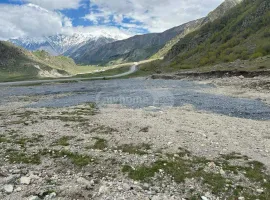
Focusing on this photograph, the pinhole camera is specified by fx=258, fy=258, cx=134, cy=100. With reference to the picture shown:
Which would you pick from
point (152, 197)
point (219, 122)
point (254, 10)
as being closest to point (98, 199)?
point (152, 197)

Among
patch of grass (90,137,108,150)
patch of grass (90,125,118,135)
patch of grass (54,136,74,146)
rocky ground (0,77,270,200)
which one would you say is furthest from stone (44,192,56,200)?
patch of grass (90,125,118,135)

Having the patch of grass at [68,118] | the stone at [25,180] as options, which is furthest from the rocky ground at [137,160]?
the patch of grass at [68,118]

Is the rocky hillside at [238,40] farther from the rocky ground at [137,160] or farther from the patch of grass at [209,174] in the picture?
the patch of grass at [209,174]

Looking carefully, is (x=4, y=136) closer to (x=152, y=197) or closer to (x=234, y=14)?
(x=152, y=197)

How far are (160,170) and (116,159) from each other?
3.03 metres

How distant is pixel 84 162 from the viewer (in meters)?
15.1

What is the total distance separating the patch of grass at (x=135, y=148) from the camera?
16500 millimetres

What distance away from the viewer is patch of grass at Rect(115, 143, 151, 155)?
16.5 metres

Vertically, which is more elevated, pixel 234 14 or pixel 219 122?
pixel 234 14

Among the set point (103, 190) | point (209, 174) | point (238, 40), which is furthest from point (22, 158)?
point (238, 40)

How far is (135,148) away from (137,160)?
2008mm

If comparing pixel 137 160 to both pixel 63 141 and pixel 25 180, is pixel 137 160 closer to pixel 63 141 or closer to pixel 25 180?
pixel 25 180

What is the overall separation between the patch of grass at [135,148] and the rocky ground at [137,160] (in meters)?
0.06

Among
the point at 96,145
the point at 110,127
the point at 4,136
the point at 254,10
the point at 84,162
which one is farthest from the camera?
the point at 254,10
